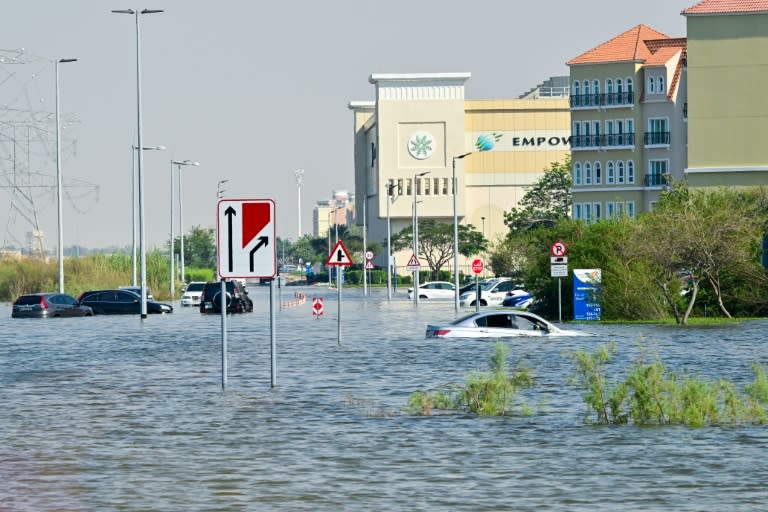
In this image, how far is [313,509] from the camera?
13367 millimetres

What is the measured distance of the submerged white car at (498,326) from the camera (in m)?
41.4

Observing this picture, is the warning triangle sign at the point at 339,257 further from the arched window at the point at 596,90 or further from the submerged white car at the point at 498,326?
the arched window at the point at 596,90

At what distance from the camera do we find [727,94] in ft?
302

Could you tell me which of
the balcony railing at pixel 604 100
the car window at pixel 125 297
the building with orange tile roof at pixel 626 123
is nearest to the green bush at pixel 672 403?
the car window at pixel 125 297

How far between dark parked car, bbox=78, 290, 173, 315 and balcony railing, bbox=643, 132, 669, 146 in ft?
195

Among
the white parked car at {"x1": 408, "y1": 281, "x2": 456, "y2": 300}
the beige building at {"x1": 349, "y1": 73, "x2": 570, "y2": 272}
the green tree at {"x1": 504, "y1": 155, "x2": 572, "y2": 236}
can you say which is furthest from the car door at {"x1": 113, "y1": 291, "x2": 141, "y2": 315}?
the beige building at {"x1": 349, "y1": 73, "x2": 570, "y2": 272}

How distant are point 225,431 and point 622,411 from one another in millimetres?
5456

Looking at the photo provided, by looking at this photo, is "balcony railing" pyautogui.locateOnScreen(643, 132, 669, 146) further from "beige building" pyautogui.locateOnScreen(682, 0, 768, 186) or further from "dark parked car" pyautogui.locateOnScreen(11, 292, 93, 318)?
"dark parked car" pyautogui.locateOnScreen(11, 292, 93, 318)

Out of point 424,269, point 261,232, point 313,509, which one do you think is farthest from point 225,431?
point 424,269

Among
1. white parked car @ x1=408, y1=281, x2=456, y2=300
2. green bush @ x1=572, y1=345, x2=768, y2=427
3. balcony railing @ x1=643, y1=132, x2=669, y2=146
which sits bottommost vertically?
green bush @ x1=572, y1=345, x2=768, y2=427

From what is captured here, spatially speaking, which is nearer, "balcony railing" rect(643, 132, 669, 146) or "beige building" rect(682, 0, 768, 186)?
"beige building" rect(682, 0, 768, 186)

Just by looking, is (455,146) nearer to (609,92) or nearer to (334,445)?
(609,92)

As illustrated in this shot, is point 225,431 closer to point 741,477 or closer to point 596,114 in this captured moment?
point 741,477

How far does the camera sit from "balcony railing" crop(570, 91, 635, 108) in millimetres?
127000
